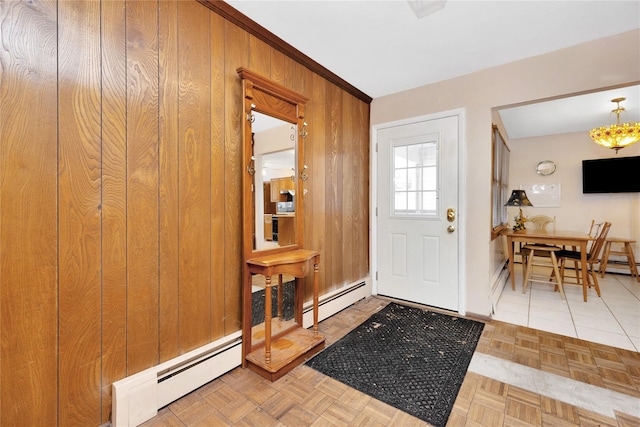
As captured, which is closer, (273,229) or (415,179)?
(273,229)

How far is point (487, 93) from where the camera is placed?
266cm

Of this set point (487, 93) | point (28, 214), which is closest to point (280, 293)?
point (28, 214)

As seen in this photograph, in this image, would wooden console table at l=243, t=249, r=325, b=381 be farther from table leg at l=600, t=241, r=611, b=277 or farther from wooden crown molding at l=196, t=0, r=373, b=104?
table leg at l=600, t=241, r=611, b=277

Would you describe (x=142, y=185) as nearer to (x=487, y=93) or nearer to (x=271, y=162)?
(x=271, y=162)

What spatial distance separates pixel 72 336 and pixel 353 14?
2.47 meters

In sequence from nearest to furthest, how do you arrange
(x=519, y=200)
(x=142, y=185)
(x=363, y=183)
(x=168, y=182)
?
(x=142, y=185), (x=168, y=182), (x=363, y=183), (x=519, y=200)

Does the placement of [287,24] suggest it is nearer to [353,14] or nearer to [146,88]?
[353,14]

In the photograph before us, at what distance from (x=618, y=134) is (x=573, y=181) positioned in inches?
66.1

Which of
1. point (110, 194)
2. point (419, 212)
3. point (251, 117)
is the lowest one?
point (419, 212)

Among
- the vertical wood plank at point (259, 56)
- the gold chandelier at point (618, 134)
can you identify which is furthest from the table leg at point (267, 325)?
the gold chandelier at point (618, 134)

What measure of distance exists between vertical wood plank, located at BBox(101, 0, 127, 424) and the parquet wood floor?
397mm

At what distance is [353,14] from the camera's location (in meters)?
1.91

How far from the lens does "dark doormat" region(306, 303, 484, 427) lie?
161 cm

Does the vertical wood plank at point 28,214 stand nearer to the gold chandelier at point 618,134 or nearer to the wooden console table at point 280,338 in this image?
the wooden console table at point 280,338
